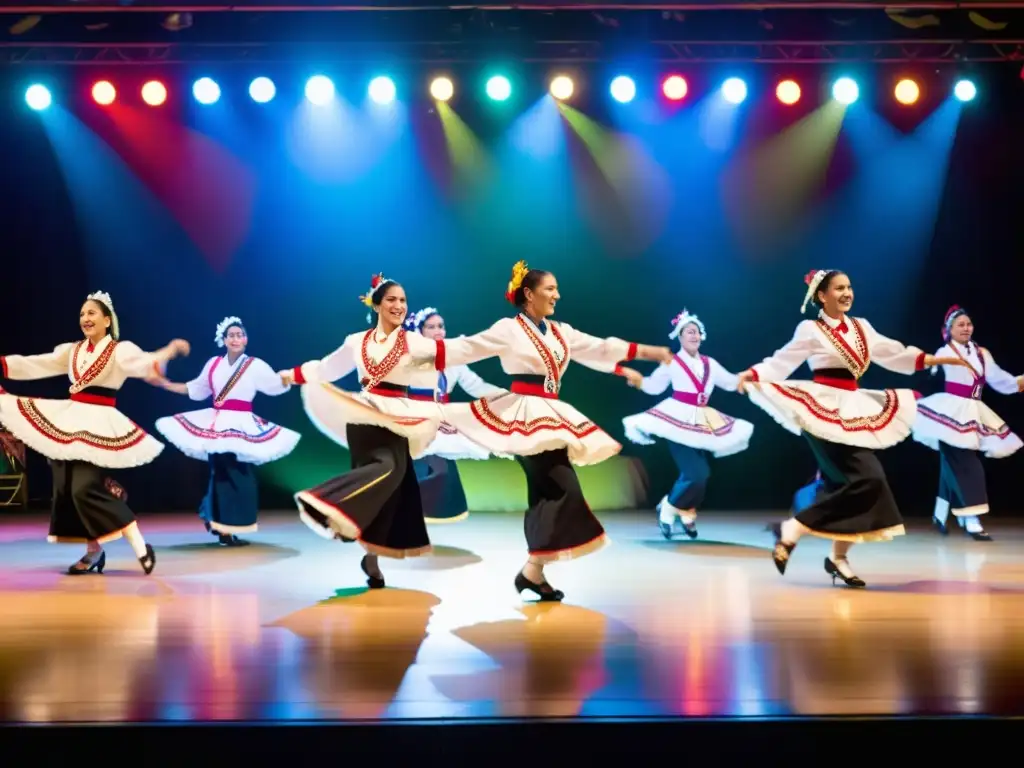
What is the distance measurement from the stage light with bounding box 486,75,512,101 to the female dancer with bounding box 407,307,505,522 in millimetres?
2124

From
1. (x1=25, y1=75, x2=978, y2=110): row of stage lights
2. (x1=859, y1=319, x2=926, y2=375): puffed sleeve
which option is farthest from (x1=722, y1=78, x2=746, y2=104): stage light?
(x1=859, y1=319, x2=926, y2=375): puffed sleeve

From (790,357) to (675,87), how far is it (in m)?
3.88

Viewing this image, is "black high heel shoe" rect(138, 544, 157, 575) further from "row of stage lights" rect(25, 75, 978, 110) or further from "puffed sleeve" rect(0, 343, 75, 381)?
"row of stage lights" rect(25, 75, 978, 110)

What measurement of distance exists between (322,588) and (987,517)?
5.48m

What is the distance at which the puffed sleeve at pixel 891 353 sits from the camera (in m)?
5.11

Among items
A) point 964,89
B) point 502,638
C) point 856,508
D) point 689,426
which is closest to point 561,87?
point 689,426

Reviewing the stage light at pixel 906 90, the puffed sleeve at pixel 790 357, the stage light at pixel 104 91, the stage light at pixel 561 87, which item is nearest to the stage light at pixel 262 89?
the stage light at pixel 104 91

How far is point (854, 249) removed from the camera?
868 centimetres

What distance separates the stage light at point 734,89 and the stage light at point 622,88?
2.28ft

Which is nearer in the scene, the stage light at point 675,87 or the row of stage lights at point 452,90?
the row of stage lights at point 452,90

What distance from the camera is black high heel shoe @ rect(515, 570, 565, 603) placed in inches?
181

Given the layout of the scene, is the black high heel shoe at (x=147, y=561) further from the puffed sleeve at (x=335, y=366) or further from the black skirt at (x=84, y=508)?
the puffed sleeve at (x=335, y=366)

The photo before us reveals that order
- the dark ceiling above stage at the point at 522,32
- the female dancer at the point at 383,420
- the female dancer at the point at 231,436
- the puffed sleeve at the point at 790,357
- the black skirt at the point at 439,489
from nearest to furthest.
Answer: the female dancer at the point at 383,420
the puffed sleeve at the point at 790,357
the female dancer at the point at 231,436
the black skirt at the point at 439,489
the dark ceiling above stage at the point at 522,32

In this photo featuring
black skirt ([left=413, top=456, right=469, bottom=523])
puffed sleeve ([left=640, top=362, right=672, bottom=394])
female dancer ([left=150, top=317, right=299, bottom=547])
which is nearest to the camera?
female dancer ([left=150, top=317, right=299, bottom=547])
